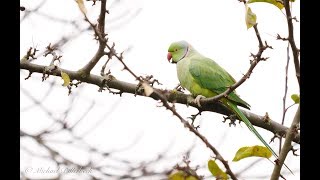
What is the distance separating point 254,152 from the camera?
1879 millimetres

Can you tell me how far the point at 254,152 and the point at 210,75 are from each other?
91.8 inches

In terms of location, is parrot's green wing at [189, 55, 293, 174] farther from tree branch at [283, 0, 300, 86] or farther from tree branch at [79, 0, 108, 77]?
tree branch at [283, 0, 300, 86]

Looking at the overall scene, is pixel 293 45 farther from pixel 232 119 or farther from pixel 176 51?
pixel 176 51

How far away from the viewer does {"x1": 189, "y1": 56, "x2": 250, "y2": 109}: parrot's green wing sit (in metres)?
4.10

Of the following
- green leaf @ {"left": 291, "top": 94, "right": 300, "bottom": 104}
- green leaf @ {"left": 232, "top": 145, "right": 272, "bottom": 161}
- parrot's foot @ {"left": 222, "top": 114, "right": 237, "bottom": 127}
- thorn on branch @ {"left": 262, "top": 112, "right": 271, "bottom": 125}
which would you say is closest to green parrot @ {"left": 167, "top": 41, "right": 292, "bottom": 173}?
parrot's foot @ {"left": 222, "top": 114, "right": 237, "bottom": 127}

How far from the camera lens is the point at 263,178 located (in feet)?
8.59

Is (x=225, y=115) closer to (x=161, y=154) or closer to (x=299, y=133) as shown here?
(x=161, y=154)

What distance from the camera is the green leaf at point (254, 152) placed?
187 centimetres

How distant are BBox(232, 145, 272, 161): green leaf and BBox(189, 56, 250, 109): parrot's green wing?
2.14 meters

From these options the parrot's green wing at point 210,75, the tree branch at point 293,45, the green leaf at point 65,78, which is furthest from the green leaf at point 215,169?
the parrot's green wing at point 210,75

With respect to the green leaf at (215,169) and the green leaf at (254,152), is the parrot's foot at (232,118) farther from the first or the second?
the green leaf at (215,169)

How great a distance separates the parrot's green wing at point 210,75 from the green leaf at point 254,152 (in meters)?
2.14

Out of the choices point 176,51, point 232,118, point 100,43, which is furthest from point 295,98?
point 176,51
